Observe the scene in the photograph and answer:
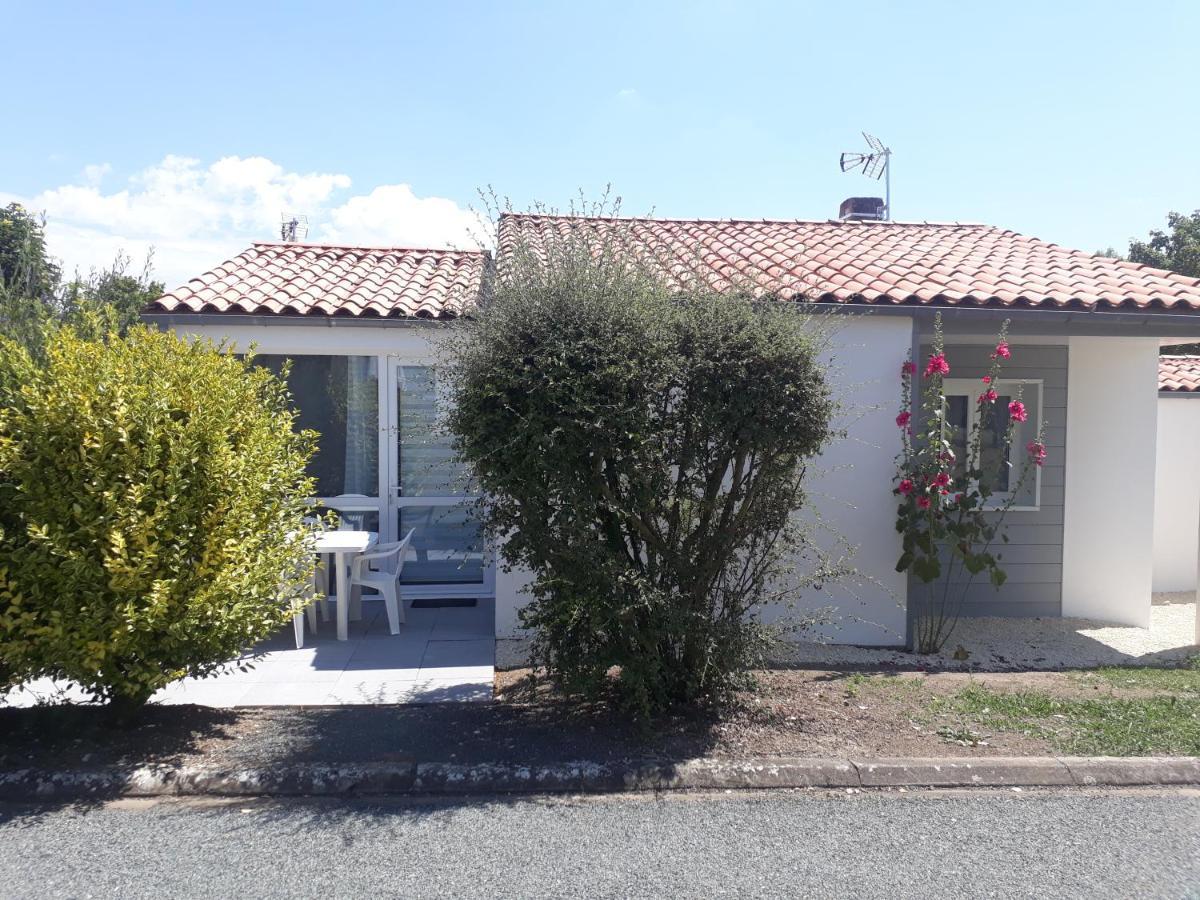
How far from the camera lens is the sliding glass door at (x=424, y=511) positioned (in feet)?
27.9

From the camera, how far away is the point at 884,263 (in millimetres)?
8477

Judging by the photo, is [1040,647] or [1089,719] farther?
[1040,647]

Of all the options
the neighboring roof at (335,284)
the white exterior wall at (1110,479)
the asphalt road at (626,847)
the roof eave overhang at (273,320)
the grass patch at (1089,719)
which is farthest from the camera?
the white exterior wall at (1110,479)

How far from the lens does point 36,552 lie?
4.64 m

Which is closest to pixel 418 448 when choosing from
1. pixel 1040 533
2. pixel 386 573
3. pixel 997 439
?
pixel 386 573

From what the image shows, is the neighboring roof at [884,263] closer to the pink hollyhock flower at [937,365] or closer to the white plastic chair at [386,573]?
the pink hollyhock flower at [937,365]

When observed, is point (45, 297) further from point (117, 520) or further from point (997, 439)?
point (997, 439)

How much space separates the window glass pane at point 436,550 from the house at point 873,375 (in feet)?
0.06

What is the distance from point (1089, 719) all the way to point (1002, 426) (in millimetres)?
3832

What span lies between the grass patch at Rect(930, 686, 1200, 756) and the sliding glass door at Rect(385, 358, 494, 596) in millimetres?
4401

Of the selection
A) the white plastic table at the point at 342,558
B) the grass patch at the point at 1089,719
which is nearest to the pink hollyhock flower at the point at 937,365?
the grass patch at the point at 1089,719

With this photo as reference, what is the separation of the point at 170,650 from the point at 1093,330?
713 cm

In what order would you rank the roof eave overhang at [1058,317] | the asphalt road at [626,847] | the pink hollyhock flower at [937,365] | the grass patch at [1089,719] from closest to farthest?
1. the asphalt road at [626,847]
2. the grass patch at [1089,719]
3. the pink hollyhock flower at [937,365]
4. the roof eave overhang at [1058,317]

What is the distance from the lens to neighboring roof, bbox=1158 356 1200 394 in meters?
10.6
